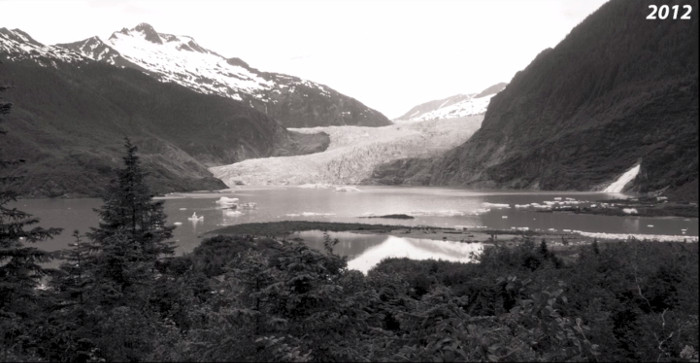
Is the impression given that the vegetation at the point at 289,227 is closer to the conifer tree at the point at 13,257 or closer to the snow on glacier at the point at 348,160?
the conifer tree at the point at 13,257

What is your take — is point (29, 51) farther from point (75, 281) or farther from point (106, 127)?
point (75, 281)

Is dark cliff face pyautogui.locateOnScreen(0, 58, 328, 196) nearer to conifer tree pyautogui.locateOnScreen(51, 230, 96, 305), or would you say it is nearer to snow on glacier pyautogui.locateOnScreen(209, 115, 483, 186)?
snow on glacier pyautogui.locateOnScreen(209, 115, 483, 186)

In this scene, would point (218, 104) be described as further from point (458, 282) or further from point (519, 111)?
point (458, 282)

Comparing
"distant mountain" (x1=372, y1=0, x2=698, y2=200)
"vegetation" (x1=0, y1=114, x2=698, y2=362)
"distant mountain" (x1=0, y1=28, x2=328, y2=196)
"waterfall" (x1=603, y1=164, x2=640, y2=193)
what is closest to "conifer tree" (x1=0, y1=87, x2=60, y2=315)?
"vegetation" (x1=0, y1=114, x2=698, y2=362)

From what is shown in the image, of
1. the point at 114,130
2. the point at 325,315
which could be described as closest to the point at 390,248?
the point at 325,315

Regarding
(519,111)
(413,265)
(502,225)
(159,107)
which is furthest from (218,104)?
(413,265)
